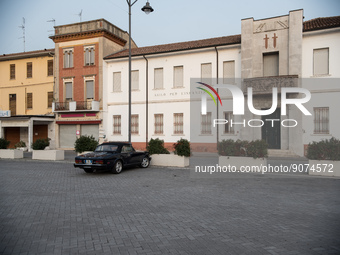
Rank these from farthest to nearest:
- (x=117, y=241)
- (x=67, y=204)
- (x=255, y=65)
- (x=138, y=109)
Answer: (x=138, y=109) < (x=255, y=65) < (x=67, y=204) < (x=117, y=241)

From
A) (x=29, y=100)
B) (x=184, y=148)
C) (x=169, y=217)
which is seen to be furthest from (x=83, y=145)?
(x=29, y=100)

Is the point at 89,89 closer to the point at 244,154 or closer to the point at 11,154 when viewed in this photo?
the point at 11,154

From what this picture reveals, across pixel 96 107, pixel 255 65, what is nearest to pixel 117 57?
pixel 96 107

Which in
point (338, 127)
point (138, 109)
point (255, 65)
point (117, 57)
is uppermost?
point (117, 57)

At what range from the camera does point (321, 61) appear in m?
21.0

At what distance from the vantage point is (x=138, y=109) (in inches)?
1099

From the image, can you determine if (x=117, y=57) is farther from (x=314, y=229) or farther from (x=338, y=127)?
(x=314, y=229)

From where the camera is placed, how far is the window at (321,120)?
20797 millimetres

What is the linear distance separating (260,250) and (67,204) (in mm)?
5068

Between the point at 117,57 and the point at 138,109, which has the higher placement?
the point at 117,57

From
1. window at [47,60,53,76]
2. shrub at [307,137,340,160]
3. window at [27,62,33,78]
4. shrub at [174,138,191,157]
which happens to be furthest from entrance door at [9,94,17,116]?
shrub at [307,137,340,160]


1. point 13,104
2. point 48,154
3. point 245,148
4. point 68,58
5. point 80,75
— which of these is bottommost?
point 48,154

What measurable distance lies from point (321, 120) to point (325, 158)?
31.4ft

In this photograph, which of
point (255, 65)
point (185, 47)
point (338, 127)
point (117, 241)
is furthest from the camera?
point (185, 47)
